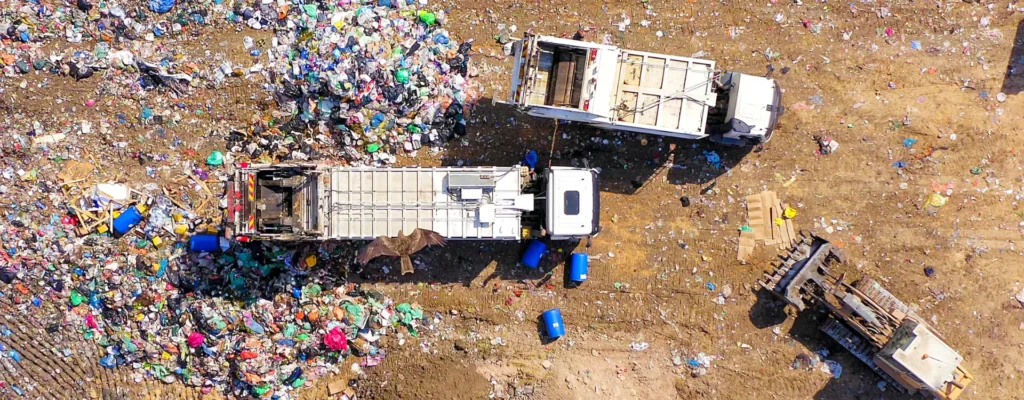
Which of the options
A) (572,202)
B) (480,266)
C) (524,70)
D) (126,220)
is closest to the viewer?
(524,70)

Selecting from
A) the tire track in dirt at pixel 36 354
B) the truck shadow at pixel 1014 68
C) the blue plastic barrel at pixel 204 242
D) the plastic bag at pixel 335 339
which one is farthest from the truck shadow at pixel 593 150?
the tire track in dirt at pixel 36 354

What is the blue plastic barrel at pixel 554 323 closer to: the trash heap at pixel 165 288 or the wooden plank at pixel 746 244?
the trash heap at pixel 165 288

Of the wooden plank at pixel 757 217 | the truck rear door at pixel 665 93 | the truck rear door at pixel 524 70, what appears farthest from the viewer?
the wooden plank at pixel 757 217

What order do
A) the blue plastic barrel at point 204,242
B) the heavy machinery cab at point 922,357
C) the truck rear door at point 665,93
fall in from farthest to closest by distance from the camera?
the blue plastic barrel at point 204,242, the heavy machinery cab at point 922,357, the truck rear door at point 665,93

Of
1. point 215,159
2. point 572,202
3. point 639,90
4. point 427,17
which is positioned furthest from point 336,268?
point 639,90

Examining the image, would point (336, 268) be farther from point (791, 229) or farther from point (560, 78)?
point (791, 229)

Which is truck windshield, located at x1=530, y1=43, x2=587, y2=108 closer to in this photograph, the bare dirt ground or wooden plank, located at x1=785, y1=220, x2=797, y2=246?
the bare dirt ground
